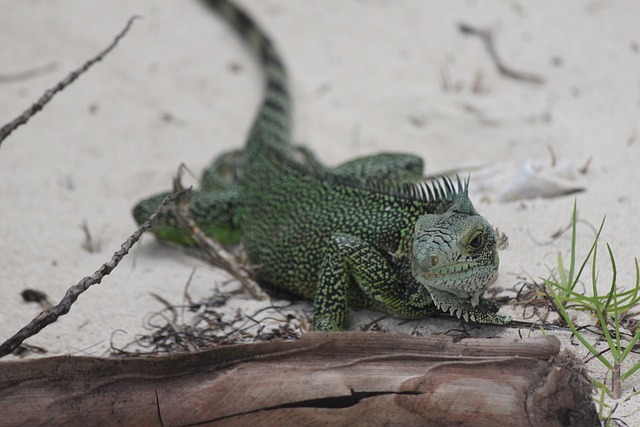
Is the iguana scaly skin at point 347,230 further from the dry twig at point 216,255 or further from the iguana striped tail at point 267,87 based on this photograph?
the dry twig at point 216,255

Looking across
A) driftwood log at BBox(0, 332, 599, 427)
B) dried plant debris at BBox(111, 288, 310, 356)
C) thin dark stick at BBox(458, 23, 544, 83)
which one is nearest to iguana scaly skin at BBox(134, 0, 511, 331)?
dried plant debris at BBox(111, 288, 310, 356)

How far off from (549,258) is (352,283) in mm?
1393

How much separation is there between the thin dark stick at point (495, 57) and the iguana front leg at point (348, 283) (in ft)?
14.5

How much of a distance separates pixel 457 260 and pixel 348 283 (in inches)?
41.8

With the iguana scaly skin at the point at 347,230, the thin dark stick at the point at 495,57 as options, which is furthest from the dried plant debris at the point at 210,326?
the thin dark stick at the point at 495,57

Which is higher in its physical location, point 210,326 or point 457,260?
point 457,260

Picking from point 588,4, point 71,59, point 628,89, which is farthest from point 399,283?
point 588,4

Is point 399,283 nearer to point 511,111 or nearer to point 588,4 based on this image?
point 511,111

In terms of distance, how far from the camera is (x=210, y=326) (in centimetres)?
482

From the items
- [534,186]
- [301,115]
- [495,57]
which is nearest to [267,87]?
[301,115]

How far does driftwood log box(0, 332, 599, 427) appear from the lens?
3467 mm

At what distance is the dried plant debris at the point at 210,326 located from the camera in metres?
4.55

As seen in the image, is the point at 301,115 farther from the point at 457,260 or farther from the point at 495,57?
the point at 457,260

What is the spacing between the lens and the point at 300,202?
18.6ft
